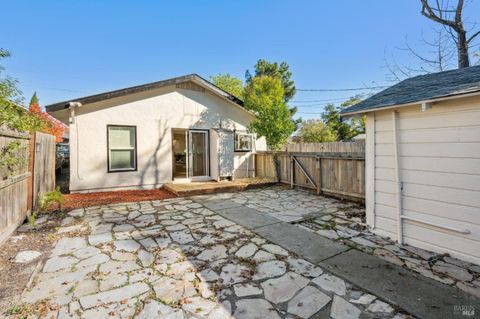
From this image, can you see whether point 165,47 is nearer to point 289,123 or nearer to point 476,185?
point 289,123

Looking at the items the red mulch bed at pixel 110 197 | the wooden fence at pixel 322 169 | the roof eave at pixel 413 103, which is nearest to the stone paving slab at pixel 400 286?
the roof eave at pixel 413 103

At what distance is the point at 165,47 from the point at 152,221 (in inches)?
555

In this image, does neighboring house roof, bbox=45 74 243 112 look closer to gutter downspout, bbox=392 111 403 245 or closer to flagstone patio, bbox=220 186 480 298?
flagstone patio, bbox=220 186 480 298

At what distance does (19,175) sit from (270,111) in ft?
25.4

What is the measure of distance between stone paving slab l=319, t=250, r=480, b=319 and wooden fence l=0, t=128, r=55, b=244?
5.10 metres

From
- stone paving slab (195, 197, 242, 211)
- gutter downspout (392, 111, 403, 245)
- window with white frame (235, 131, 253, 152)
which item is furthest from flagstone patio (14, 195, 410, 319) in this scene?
window with white frame (235, 131, 253, 152)

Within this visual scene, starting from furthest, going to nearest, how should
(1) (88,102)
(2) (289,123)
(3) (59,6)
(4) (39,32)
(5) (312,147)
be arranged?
1. (4) (39,32)
2. (5) (312,147)
3. (2) (289,123)
4. (3) (59,6)
5. (1) (88,102)

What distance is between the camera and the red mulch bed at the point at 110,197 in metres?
6.07

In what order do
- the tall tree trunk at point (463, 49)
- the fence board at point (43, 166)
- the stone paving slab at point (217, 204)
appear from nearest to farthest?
the fence board at point (43, 166), the stone paving slab at point (217, 204), the tall tree trunk at point (463, 49)

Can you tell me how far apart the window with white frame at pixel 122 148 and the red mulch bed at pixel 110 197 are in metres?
0.95

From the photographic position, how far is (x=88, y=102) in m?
7.07

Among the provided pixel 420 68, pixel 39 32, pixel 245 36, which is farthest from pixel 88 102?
pixel 420 68

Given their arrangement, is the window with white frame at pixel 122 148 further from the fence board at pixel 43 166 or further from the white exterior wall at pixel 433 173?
the white exterior wall at pixel 433 173

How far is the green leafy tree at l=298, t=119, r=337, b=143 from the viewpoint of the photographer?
79.7 ft
